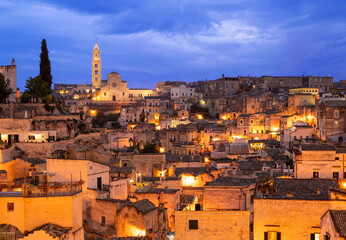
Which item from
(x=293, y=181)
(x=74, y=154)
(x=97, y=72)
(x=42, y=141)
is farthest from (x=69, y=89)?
(x=293, y=181)

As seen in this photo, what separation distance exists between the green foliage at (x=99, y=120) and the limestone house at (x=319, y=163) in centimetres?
5618

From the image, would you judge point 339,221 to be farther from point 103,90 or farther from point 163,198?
point 103,90

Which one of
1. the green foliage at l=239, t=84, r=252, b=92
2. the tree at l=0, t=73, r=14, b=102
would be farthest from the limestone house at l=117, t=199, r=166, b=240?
the green foliage at l=239, t=84, r=252, b=92

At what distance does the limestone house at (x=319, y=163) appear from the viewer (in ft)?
84.3

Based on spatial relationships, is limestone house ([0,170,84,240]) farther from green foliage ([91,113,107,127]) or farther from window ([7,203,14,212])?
green foliage ([91,113,107,127])

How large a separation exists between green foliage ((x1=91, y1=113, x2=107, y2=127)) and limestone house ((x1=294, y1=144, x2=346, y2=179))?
5618 centimetres

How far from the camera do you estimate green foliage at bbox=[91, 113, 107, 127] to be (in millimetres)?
77438

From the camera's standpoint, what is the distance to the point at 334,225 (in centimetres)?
1312

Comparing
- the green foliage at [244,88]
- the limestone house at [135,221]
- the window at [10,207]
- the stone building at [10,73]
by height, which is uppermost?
the green foliage at [244,88]

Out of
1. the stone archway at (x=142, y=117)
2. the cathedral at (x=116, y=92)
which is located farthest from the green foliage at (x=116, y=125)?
the cathedral at (x=116, y=92)

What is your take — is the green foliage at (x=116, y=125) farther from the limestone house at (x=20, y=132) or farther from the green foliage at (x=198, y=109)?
the limestone house at (x=20, y=132)

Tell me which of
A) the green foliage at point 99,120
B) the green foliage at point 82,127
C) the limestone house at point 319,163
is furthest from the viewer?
the green foliage at point 99,120

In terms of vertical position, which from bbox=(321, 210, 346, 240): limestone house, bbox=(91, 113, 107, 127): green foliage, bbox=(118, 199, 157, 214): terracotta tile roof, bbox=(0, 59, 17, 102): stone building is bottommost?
bbox=(118, 199, 157, 214): terracotta tile roof

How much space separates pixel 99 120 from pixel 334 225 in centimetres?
6841
